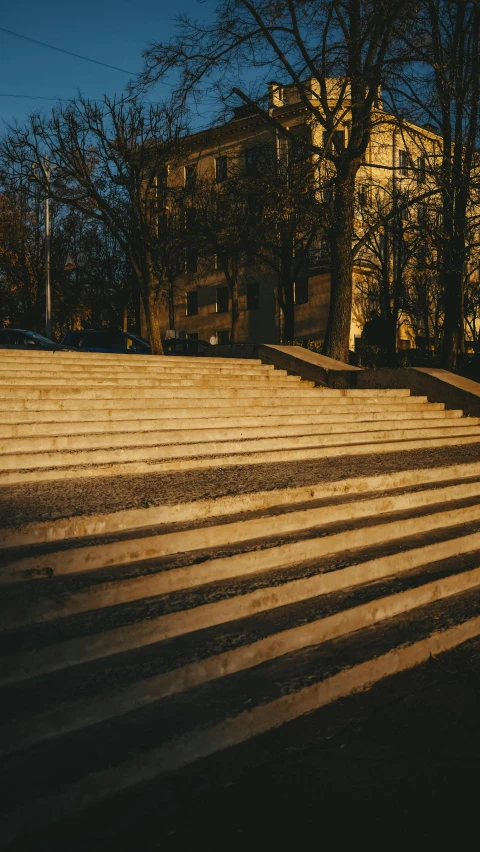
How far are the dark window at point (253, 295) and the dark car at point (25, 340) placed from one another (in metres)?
22.8

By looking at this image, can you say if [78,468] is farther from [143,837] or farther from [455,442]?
[455,442]

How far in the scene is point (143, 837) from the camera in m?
2.77

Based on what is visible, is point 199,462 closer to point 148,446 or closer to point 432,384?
point 148,446

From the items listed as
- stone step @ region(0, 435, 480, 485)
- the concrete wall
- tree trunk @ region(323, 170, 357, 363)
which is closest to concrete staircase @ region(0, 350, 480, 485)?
stone step @ region(0, 435, 480, 485)

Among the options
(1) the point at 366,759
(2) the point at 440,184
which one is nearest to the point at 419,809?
(1) the point at 366,759

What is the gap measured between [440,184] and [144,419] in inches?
358

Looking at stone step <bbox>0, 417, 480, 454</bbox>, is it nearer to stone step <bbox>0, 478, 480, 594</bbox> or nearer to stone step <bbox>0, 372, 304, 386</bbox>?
stone step <bbox>0, 372, 304, 386</bbox>

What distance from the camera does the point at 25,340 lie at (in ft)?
69.0

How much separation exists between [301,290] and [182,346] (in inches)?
588

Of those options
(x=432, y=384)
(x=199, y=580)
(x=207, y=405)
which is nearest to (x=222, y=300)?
(x=432, y=384)

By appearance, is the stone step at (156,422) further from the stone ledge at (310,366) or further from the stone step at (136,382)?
the stone ledge at (310,366)

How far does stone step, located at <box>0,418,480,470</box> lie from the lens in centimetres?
651

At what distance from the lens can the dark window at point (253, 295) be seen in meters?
43.1

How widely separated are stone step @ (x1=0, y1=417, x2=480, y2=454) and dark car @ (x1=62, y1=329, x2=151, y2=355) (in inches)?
506
